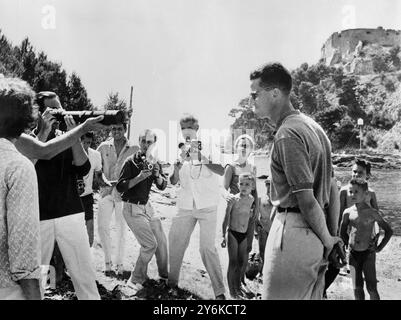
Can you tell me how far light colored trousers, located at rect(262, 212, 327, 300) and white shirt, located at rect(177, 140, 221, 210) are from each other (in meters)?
2.05

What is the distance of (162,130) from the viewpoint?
191 inches

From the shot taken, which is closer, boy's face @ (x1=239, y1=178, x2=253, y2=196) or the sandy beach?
the sandy beach

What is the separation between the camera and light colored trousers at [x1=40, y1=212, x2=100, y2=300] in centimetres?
310

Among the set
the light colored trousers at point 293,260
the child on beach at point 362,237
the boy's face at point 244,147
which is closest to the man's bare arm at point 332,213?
the light colored trousers at point 293,260

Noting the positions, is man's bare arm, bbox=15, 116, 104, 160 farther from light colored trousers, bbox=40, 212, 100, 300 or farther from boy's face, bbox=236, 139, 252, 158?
boy's face, bbox=236, 139, 252, 158

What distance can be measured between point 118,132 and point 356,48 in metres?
72.1

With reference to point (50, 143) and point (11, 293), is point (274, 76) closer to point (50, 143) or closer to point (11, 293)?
point (50, 143)

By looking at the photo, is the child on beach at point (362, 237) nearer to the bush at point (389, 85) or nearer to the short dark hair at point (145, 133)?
the short dark hair at point (145, 133)

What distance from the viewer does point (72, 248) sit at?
3.12 meters

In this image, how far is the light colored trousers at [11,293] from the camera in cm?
191

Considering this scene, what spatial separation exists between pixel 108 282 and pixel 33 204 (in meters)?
2.81

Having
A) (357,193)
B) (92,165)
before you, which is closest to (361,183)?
(357,193)

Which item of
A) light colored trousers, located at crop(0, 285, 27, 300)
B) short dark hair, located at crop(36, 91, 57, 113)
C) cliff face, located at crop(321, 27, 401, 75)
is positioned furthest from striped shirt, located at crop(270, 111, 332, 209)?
cliff face, located at crop(321, 27, 401, 75)
